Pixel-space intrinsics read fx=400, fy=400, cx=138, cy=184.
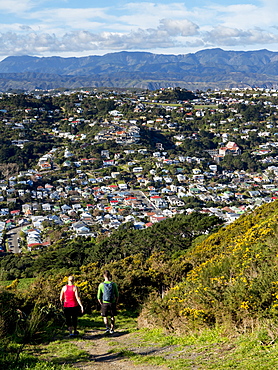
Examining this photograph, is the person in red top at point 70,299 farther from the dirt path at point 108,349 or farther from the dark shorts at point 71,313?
the dirt path at point 108,349

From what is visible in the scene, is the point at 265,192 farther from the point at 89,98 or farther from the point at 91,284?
the point at 89,98

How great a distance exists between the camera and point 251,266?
5.70 meters

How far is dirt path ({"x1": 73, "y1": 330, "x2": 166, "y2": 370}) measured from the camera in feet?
13.9

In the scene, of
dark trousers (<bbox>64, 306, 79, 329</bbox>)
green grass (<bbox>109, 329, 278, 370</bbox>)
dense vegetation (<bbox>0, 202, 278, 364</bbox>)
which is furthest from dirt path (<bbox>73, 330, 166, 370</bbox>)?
dense vegetation (<bbox>0, 202, 278, 364</bbox>)

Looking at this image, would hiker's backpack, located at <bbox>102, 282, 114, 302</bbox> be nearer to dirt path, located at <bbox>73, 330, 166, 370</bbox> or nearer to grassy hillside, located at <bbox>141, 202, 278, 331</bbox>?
dirt path, located at <bbox>73, 330, 166, 370</bbox>

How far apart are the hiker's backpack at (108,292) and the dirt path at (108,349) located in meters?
0.53

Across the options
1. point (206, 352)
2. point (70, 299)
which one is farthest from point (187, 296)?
point (70, 299)

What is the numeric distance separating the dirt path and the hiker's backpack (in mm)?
535

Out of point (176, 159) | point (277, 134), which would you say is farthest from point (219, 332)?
point (277, 134)

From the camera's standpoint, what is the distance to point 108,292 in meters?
5.58

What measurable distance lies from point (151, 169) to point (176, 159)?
6997mm

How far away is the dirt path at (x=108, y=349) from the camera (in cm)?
422

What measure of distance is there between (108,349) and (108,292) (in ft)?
2.76

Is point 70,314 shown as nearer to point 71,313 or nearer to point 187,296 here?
point 71,313
